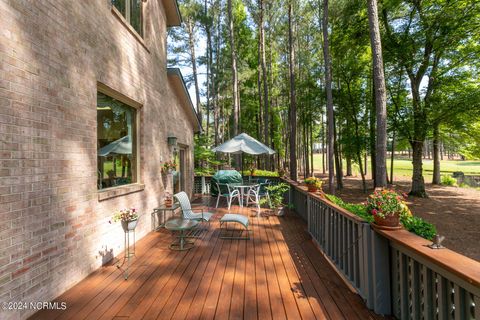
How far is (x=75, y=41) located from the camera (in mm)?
3064

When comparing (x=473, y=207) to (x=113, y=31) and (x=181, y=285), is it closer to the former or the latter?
(x=181, y=285)

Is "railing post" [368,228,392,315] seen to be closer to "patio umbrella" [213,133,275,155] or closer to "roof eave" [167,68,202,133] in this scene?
"patio umbrella" [213,133,275,155]

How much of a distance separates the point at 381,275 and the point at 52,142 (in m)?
3.87

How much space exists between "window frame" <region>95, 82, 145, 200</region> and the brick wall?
122mm

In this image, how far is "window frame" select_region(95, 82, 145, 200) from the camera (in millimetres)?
3664

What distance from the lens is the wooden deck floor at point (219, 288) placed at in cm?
235

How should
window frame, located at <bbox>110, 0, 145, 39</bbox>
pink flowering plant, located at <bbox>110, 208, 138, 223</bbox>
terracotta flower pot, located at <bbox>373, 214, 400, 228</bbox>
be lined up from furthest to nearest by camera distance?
1. window frame, located at <bbox>110, 0, 145, 39</bbox>
2. pink flowering plant, located at <bbox>110, 208, 138, 223</bbox>
3. terracotta flower pot, located at <bbox>373, 214, 400, 228</bbox>

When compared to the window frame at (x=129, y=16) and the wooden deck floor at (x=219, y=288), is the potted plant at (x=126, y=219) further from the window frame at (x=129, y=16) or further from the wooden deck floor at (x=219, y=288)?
the window frame at (x=129, y=16)

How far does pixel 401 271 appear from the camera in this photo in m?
2.16

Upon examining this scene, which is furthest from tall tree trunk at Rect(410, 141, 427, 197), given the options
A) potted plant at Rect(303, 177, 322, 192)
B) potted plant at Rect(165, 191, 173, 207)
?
potted plant at Rect(165, 191, 173, 207)

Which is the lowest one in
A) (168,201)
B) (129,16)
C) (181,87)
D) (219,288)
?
(219,288)

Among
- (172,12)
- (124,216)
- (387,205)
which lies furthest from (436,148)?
(124,216)

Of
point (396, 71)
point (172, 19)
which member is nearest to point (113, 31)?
point (172, 19)

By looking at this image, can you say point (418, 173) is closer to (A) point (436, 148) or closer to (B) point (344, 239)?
(A) point (436, 148)
